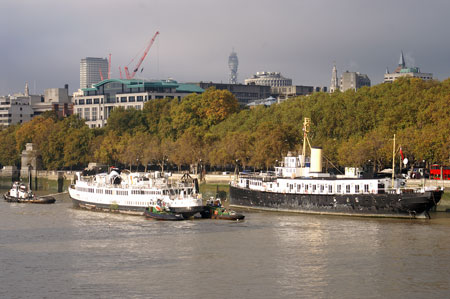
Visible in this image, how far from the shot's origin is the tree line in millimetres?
118125

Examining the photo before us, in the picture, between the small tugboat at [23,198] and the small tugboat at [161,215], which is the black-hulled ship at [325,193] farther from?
the small tugboat at [23,198]

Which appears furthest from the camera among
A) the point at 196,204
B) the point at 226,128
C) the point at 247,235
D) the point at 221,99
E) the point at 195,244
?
the point at 221,99

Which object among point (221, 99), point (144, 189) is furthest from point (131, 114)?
point (144, 189)

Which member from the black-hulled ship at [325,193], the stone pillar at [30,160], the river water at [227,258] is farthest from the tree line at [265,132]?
the river water at [227,258]

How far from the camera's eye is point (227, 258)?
209 feet

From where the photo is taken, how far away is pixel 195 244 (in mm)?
70375

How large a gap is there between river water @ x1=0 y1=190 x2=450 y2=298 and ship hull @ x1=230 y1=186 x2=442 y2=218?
73.0 inches

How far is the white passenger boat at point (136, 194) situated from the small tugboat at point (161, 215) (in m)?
0.66

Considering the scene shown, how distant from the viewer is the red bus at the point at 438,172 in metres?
111

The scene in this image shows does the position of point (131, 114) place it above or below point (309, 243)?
above

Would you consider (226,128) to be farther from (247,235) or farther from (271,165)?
(247,235)

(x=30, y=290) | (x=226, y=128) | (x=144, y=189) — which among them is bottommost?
(x=30, y=290)

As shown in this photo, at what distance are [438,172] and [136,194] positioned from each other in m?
43.4

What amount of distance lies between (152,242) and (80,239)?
735 cm
